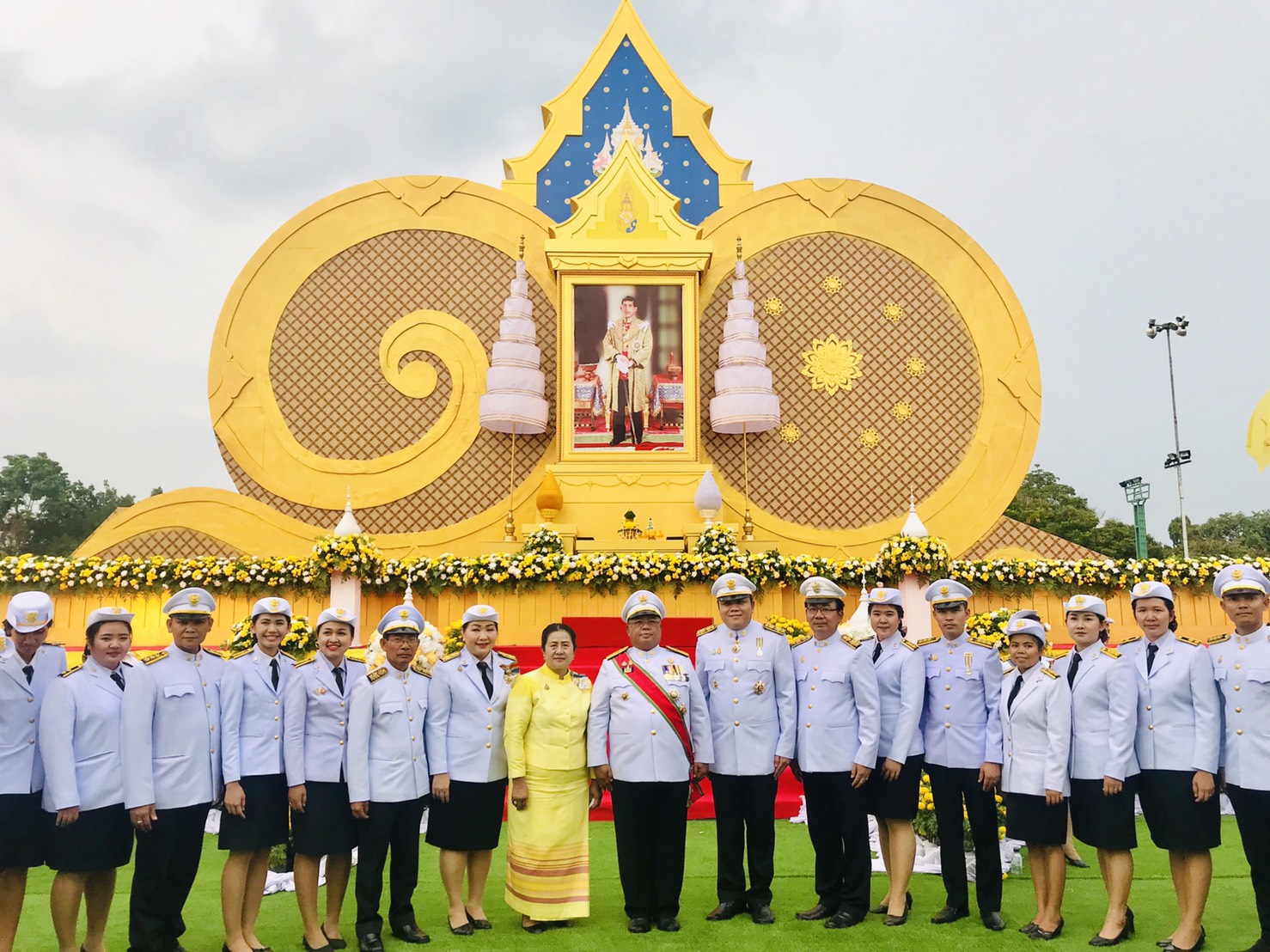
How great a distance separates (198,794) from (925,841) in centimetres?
388

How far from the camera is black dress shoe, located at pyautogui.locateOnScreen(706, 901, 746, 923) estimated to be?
439 cm

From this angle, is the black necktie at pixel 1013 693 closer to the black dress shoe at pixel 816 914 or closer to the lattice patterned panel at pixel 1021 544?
the black dress shoe at pixel 816 914

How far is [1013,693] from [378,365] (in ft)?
34.6

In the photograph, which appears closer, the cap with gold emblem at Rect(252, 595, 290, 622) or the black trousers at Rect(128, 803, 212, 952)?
the black trousers at Rect(128, 803, 212, 952)

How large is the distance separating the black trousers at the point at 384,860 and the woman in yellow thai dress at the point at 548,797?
44cm

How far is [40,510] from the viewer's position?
3128 centimetres

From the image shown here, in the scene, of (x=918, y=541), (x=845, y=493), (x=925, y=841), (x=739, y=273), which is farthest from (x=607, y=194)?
(x=925, y=841)

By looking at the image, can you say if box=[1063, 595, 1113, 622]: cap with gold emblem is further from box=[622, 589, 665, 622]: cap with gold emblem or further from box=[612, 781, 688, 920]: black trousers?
box=[612, 781, 688, 920]: black trousers

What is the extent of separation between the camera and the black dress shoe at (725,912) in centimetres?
439

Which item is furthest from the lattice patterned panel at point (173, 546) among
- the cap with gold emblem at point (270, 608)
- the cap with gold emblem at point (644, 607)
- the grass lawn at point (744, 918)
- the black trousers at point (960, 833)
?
the black trousers at point (960, 833)

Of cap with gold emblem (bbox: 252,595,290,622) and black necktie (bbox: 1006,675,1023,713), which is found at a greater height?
cap with gold emblem (bbox: 252,595,290,622)

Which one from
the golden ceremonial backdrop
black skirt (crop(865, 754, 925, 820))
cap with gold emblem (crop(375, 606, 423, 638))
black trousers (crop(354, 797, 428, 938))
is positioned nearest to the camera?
black trousers (crop(354, 797, 428, 938))

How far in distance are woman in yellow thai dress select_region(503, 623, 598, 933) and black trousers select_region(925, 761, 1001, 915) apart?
170cm

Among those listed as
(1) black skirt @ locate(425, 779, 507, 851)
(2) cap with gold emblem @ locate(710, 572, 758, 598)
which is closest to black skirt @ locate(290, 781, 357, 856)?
(1) black skirt @ locate(425, 779, 507, 851)
